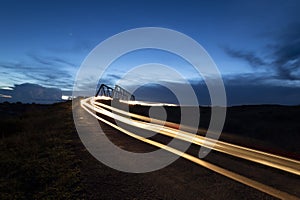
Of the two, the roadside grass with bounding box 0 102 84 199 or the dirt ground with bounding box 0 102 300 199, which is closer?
the dirt ground with bounding box 0 102 300 199

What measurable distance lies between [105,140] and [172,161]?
436 cm

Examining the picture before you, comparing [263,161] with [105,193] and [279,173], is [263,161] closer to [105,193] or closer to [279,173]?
[279,173]

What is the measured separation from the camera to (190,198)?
420cm

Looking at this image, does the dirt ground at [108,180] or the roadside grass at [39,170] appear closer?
the dirt ground at [108,180]

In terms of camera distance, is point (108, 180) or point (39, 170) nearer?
point (108, 180)

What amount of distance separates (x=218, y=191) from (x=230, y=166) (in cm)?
207

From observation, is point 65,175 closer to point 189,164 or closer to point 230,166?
point 189,164

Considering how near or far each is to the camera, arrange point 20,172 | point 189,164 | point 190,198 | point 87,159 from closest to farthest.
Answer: point 190,198
point 20,172
point 189,164
point 87,159

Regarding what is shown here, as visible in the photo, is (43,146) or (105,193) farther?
(43,146)

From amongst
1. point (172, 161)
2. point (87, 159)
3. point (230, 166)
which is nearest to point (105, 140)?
point (87, 159)

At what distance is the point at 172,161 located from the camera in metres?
6.95

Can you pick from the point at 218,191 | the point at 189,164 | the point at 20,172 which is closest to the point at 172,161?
the point at 189,164

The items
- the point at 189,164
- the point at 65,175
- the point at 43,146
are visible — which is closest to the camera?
the point at 65,175

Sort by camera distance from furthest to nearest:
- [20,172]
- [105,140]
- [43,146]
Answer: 1. [105,140]
2. [43,146]
3. [20,172]
